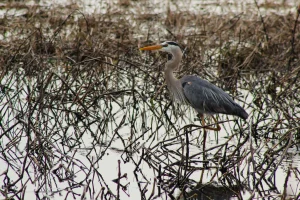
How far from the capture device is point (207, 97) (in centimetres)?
683

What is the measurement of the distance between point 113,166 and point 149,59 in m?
3.81

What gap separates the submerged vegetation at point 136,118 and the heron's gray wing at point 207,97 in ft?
0.92

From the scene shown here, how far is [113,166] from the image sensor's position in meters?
6.04

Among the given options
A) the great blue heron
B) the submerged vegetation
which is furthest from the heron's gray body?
the submerged vegetation

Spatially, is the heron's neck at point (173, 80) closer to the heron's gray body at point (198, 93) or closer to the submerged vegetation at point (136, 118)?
the heron's gray body at point (198, 93)

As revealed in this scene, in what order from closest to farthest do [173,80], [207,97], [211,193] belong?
[211,193] → [207,97] → [173,80]

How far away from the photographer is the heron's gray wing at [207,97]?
6.74 meters

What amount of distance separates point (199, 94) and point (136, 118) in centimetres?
85

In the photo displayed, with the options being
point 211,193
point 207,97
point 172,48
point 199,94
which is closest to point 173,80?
point 172,48

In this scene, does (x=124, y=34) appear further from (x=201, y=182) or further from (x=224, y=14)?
(x=201, y=182)

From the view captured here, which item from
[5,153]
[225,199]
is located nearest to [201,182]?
[225,199]

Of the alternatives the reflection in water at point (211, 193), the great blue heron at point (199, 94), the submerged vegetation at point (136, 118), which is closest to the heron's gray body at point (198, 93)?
the great blue heron at point (199, 94)

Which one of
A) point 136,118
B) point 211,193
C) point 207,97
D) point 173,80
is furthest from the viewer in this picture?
point 173,80

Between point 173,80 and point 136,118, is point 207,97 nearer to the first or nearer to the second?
point 173,80
